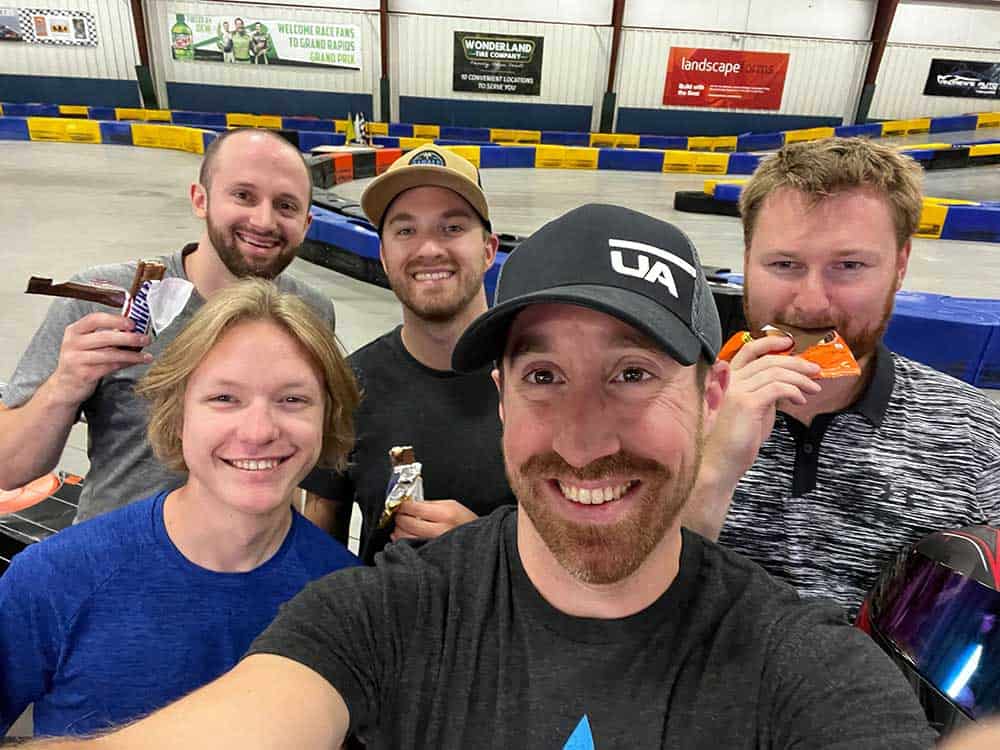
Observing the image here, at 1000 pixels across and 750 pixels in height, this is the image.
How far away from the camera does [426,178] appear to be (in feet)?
5.93

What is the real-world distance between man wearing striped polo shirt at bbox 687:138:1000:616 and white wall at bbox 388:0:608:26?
1658cm

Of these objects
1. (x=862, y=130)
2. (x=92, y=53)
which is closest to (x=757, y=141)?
(x=862, y=130)

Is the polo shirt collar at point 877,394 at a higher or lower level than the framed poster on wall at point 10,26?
lower

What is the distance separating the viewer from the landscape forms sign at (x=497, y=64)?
15766 mm

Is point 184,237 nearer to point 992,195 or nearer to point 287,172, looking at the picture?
point 287,172

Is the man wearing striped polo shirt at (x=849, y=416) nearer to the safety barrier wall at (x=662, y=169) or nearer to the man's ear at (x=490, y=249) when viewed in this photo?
the man's ear at (x=490, y=249)

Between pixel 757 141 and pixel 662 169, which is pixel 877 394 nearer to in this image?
pixel 662 169

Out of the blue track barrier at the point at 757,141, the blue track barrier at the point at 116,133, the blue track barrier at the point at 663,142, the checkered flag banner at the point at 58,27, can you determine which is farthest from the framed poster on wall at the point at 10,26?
the blue track barrier at the point at 757,141

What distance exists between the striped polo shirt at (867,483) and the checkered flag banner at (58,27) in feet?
65.2

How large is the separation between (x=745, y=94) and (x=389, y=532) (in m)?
18.2

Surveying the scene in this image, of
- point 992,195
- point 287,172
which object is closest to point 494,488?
point 287,172

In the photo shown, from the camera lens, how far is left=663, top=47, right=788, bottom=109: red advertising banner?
16.0 metres

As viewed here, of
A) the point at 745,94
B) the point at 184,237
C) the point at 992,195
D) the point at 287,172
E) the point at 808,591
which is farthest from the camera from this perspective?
the point at 745,94

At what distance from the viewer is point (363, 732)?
3.13 feet
